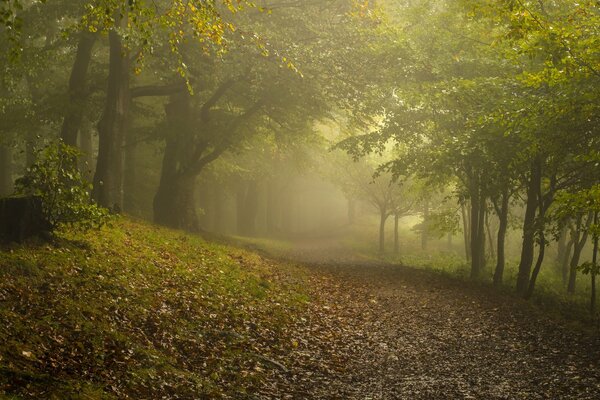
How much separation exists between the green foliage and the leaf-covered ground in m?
0.70

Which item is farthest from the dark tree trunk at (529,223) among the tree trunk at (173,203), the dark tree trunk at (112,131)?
the tree trunk at (173,203)

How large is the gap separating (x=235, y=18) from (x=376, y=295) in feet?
34.8

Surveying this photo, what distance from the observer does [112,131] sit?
18688 mm

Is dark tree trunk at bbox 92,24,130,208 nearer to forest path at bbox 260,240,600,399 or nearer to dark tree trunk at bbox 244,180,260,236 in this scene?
forest path at bbox 260,240,600,399

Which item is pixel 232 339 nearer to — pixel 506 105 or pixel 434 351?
pixel 434 351

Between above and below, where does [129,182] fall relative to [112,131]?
below

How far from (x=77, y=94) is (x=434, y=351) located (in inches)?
644

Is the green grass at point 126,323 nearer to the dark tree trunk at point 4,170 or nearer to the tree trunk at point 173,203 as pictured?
the tree trunk at point 173,203

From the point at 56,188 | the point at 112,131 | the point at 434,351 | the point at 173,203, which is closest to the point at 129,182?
the point at 173,203

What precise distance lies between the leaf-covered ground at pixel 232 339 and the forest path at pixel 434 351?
4 centimetres

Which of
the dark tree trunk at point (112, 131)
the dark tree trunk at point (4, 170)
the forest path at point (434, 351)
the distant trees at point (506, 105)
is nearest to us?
the forest path at point (434, 351)

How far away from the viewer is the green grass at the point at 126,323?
666cm

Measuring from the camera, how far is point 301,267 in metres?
21.4

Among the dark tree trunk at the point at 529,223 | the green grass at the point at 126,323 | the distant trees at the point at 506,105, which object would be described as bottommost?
the green grass at the point at 126,323
